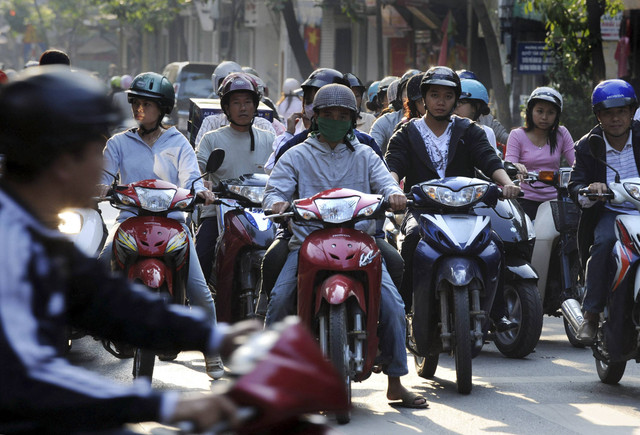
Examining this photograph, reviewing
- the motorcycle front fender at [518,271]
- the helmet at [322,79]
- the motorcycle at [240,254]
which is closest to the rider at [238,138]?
the helmet at [322,79]

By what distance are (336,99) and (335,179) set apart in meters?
0.45

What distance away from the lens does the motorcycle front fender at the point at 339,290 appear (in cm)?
584

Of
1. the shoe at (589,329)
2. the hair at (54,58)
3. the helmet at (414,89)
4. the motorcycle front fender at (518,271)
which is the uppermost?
the hair at (54,58)

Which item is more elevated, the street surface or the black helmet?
the black helmet

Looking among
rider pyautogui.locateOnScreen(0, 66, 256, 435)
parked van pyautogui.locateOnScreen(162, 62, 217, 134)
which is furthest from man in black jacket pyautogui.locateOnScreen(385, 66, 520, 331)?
parked van pyautogui.locateOnScreen(162, 62, 217, 134)

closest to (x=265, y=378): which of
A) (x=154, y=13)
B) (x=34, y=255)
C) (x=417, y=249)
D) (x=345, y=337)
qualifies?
(x=34, y=255)

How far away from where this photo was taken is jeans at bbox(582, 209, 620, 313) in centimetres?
688

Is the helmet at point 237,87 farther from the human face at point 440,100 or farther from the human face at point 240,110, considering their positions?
the human face at point 440,100

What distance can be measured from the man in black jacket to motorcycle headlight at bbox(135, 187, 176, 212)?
4.85 ft

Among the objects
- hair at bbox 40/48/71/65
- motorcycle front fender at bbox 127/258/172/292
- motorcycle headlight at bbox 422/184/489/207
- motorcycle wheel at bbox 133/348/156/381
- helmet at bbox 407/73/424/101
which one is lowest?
motorcycle wheel at bbox 133/348/156/381

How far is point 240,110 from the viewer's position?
855 centimetres

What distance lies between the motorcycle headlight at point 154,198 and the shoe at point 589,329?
254 cm

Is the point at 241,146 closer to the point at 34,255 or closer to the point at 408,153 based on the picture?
the point at 408,153

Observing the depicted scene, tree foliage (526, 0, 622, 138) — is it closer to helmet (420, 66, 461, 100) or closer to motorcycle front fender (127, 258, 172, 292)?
helmet (420, 66, 461, 100)
